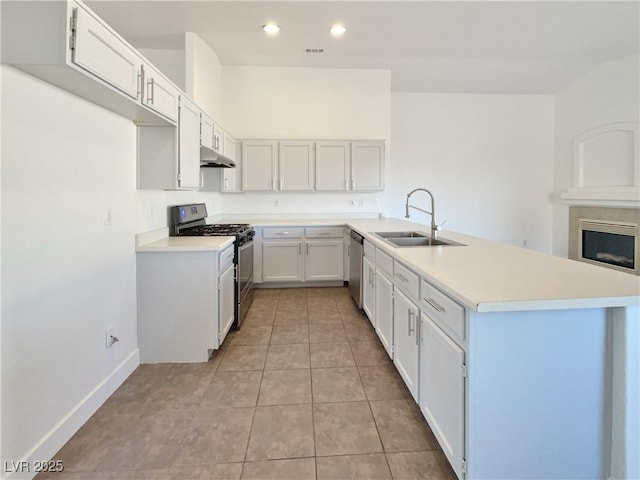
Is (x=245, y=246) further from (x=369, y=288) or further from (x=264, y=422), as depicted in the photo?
(x=264, y=422)

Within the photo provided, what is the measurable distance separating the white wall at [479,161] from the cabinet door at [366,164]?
2.86 feet

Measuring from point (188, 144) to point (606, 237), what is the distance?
570 centimetres

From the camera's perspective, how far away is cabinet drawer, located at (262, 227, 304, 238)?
4422 mm

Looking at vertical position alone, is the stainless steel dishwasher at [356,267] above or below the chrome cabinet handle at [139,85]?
below

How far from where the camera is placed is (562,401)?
1254 mm

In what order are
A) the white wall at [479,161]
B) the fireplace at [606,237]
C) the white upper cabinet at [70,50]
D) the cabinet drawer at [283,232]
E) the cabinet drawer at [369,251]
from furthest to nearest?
1. the white wall at [479,161]
2. the fireplace at [606,237]
3. the cabinet drawer at [283,232]
4. the cabinet drawer at [369,251]
5. the white upper cabinet at [70,50]

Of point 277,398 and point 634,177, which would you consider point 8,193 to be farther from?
point 634,177

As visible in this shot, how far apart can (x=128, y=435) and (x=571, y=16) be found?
5063mm

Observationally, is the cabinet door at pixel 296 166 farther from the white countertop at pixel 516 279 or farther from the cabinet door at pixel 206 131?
the white countertop at pixel 516 279

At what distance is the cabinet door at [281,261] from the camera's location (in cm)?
444

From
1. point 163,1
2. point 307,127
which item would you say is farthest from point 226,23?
point 307,127

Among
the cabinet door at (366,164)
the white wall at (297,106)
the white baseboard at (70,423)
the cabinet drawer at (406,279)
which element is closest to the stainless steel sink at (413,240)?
the cabinet drawer at (406,279)

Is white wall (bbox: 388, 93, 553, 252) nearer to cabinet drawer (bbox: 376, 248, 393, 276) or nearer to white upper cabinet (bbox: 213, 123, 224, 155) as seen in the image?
white upper cabinet (bbox: 213, 123, 224, 155)

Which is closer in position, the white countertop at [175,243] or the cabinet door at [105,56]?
the cabinet door at [105,56]
